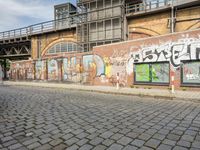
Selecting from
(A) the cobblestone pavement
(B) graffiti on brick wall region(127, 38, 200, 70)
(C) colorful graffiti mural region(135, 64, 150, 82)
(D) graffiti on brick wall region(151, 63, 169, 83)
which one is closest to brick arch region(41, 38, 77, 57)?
(C) colorful graffiti mural region(135, 64, 150, 82)

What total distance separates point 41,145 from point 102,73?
1357cm

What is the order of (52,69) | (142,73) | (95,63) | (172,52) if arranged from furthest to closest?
1. (52,69)
2. (95,63)
3. (142,73)
4. (172,52)

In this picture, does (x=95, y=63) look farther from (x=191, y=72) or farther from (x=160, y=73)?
(x=191, y=72)

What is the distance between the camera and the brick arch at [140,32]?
63.2 ft

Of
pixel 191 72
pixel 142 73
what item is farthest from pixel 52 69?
pixel 191 72

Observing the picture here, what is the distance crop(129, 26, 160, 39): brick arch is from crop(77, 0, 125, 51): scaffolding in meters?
1.21

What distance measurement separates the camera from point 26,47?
103ft

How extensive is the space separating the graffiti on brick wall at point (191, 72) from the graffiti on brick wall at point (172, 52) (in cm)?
43

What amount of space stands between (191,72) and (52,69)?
16.5 m

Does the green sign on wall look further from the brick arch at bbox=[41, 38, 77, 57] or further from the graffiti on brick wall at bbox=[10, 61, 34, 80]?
the graffiti on brick wall at bbox=[10, 61, 34, 80]

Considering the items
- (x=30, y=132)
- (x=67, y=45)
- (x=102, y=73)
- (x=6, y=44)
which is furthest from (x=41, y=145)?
(x=6, y=44)

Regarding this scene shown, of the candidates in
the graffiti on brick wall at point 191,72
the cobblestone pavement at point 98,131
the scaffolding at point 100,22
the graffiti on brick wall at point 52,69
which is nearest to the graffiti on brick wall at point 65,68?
the graffiti on brick wall at point 52,69

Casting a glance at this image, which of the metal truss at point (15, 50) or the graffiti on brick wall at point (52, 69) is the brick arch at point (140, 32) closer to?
the graffiti on brick wall at point (52, 69)

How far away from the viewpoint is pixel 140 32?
794 inches
